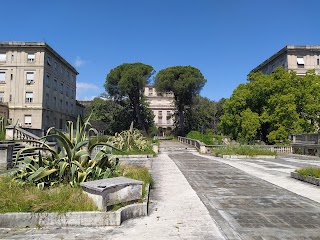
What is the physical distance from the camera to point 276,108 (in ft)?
96.3

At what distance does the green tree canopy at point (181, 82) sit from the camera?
176 feet

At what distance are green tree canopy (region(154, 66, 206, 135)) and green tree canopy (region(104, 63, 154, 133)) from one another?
9.60 feet

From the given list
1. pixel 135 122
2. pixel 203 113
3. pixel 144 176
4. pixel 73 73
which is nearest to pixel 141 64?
pixel 135 122

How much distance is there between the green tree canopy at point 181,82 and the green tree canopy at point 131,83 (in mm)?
2925

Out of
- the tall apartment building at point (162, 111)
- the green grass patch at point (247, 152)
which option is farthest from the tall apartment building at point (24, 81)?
the tall apartment building at point (162, 111)

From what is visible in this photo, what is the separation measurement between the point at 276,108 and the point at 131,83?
29016 mm

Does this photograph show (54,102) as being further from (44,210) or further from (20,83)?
(44,210)

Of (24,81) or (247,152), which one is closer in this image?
(247,152)

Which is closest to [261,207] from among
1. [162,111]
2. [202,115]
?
[202,115]

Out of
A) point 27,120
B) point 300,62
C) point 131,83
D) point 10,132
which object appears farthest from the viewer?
point 131,83

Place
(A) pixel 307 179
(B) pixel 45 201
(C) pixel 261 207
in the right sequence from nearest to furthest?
(B) pixel 45 201, (C) pixel 261 207, (A) pixel 307 179

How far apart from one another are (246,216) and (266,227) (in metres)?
0.70

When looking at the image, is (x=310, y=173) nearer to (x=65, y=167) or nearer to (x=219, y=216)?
(x=219, y=216)

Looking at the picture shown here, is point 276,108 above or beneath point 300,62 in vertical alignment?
beneath
